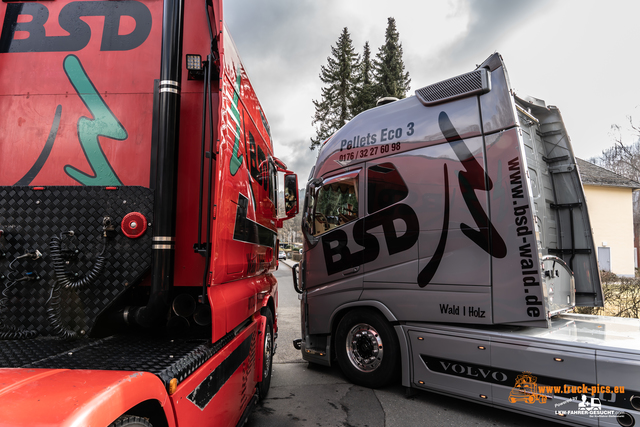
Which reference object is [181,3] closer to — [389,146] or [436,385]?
[389,146]

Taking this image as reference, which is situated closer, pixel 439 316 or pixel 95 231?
pixel 95 231

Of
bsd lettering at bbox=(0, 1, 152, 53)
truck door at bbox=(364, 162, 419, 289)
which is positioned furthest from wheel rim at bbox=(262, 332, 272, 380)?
bsd lettering at bbox=(0, 1, 152, 53)

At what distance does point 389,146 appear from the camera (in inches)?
188

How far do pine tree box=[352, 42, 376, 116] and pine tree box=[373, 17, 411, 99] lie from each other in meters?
0.64

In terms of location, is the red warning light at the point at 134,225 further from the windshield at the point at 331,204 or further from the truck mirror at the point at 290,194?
the truck mirror at the point at 290,194

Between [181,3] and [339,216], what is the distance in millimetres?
3358

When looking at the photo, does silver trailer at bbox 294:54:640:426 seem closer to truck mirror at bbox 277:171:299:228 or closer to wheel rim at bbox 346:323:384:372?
wheel rim at bbox 346:323:384:372

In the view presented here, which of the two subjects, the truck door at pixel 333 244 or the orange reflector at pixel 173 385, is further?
the truck door at pixel 333 244

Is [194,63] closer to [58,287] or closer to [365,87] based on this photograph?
[58,287]

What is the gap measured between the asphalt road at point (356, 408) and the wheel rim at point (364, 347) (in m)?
0.31

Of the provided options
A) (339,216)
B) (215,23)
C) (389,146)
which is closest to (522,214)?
(389,146)

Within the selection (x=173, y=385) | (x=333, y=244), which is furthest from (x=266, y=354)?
(x=173, y=385)

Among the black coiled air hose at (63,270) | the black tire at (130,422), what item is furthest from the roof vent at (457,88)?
the black tire at (130,422)

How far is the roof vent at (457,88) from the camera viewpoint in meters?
3.96
